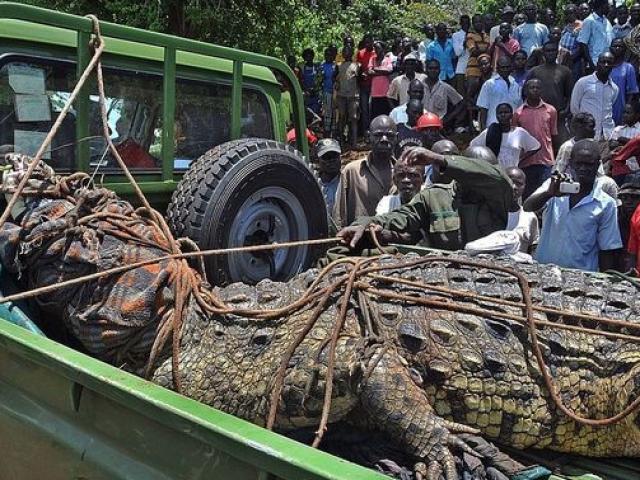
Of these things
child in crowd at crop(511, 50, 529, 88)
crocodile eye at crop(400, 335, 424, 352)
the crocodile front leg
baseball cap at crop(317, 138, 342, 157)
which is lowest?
the crocodile front leg

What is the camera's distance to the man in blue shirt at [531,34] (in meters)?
10.0

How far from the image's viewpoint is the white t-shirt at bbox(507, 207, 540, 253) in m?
4.68

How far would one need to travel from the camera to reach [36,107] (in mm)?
3312

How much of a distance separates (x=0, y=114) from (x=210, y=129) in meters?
1.21

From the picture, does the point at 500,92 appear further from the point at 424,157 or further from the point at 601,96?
the point at 424,157

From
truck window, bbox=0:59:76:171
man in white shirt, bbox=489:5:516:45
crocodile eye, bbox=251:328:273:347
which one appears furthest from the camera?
man in white shirt, bbox=489:5:516:45

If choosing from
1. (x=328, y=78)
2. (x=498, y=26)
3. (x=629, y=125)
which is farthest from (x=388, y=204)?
(x=328, y=78)

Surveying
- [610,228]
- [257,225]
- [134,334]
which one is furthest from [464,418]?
[610,228]

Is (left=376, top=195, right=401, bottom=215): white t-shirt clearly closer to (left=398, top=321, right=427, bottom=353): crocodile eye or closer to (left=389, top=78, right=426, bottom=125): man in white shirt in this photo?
(left=398, top=321, right=427, bottom=353): crocodile eye

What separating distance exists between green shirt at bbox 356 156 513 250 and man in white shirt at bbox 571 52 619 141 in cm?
455

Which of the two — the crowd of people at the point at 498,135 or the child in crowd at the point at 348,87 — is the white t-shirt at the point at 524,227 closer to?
the crowd of people at the point at 498,135

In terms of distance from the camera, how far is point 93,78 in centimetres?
342

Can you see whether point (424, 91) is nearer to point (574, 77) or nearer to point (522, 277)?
point (574, 77)

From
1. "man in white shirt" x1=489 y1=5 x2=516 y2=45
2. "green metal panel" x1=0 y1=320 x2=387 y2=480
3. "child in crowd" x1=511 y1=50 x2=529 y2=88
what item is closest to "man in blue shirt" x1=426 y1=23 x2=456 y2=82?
"man in white shirt" x1=489 y1=5 x2=516 y2=45
